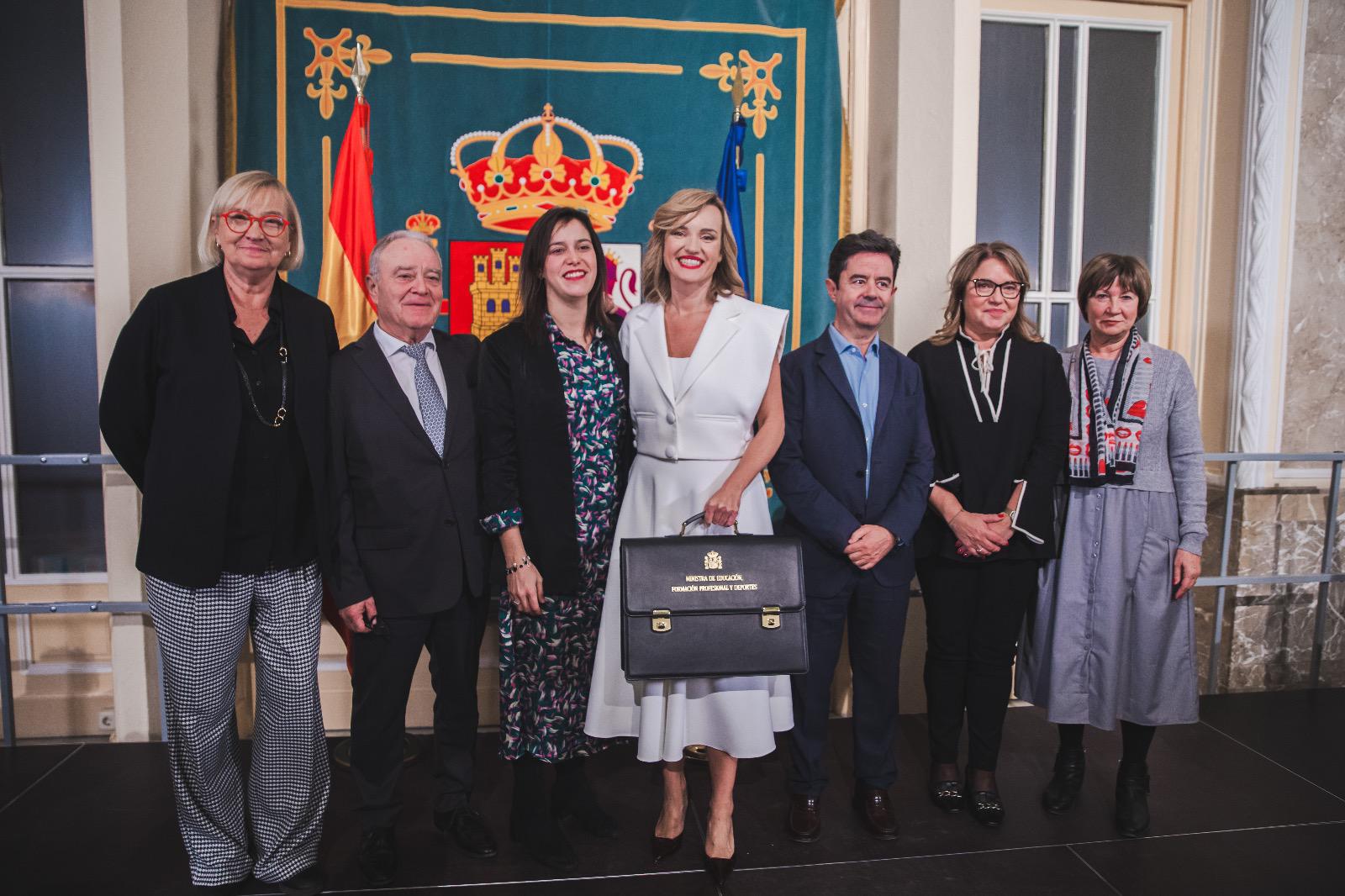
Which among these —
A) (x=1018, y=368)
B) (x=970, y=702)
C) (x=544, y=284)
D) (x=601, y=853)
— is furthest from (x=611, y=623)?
(x=1018, y=368)

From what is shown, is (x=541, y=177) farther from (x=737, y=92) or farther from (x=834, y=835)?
(x=834, y=835)

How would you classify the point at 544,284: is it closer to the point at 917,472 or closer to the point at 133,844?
the point at 917,472

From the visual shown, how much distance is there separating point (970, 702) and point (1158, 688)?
58cm

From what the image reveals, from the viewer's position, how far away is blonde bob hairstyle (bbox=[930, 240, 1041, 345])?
2697 mm

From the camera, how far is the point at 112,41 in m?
3.17

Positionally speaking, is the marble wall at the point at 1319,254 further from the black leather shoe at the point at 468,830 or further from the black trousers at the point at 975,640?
the black leather shoe at the point at 468,830

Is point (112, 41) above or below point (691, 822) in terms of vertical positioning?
above

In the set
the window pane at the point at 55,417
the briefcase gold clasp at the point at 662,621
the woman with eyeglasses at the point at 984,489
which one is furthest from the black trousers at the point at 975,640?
the window pane at the point at 55,417

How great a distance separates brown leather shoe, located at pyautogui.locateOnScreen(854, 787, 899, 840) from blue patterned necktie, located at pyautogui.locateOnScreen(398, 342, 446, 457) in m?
1.69

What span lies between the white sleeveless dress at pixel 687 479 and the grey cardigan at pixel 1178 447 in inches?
50.7

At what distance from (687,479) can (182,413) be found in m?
1.30

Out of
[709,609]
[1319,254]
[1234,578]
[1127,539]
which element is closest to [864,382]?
[709,609]

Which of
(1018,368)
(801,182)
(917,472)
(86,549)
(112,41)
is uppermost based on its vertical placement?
(112,41)

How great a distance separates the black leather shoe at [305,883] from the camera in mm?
2363
